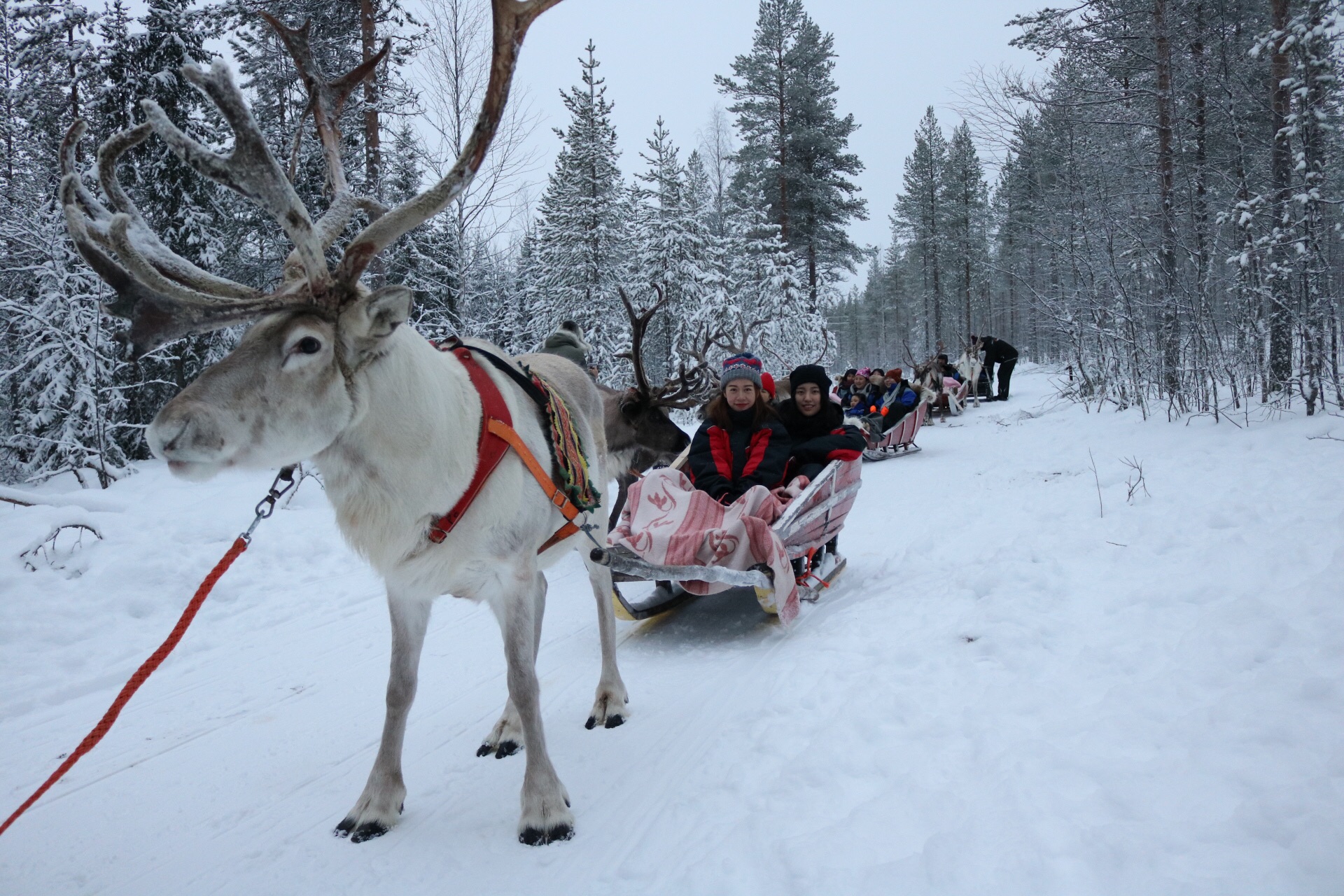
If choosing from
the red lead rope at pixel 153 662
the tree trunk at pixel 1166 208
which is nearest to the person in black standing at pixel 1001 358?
Answer: the tree trunk at pixel 1166 208

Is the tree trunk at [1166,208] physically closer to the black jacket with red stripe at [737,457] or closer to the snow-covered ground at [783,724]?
the snow-covered ground at [783,724]

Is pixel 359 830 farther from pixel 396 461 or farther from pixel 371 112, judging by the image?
pixel 371 112

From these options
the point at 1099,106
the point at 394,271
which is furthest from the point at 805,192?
the point at 394,271

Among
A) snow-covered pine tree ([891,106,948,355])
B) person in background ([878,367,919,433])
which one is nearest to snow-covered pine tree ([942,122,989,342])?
snow-covered pine tree ([891,106,948,355])

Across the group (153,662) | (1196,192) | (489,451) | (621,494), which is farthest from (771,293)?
(153,662)

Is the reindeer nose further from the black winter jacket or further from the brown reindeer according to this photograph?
the black winter jacket

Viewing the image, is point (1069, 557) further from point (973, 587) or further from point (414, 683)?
point (414, 683)

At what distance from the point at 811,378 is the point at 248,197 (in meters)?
5.04

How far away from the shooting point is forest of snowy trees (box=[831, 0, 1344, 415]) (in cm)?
732

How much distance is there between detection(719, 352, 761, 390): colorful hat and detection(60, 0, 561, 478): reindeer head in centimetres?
369

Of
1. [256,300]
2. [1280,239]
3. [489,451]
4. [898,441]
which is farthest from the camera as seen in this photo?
[898,441]

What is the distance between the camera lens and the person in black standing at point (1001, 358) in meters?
22.4

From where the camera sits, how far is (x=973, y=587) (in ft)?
15.2

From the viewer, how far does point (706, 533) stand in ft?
15.1
